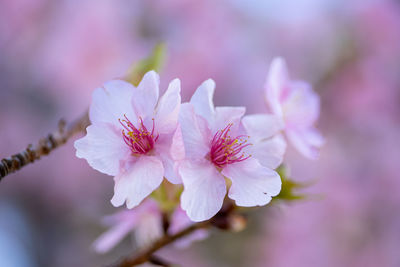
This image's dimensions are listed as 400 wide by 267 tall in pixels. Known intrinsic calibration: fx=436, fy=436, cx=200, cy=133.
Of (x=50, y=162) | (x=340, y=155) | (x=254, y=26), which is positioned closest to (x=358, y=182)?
(x=340, y=155)

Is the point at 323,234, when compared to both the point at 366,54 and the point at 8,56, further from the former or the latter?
the point at 8,56

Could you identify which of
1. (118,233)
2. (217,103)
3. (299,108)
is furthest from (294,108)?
(217,103)

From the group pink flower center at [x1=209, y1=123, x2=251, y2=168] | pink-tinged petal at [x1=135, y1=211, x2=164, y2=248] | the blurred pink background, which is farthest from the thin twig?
the blurred pink background

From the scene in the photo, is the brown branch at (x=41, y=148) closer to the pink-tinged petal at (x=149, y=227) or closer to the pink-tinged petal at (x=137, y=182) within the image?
the pink-tinged petal at (x=137, y=182)

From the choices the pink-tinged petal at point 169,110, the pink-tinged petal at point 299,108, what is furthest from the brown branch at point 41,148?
the pink-tinged petal at point 299,108

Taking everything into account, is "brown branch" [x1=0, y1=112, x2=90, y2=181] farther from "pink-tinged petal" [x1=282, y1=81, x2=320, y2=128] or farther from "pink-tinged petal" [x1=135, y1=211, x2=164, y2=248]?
"pink-tinged petal" [x1=282, y1=81, x2=320, y2=128]

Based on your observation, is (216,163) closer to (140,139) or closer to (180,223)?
(140,139)
